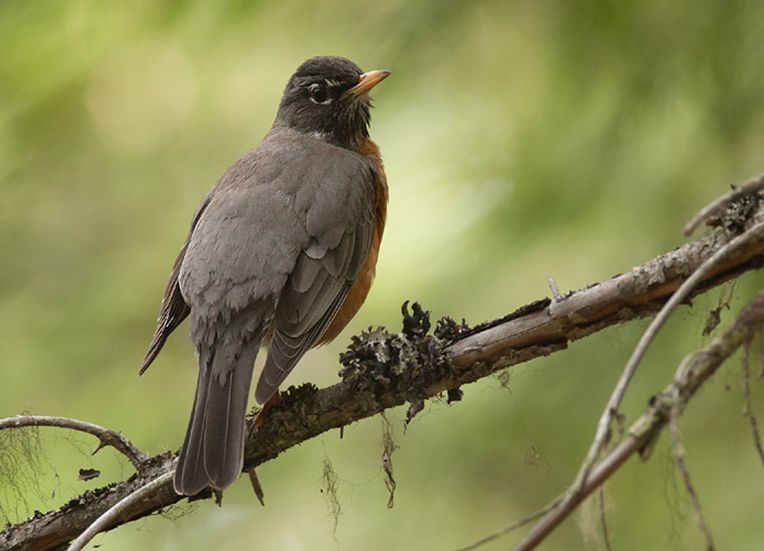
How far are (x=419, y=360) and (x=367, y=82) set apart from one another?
1724mm

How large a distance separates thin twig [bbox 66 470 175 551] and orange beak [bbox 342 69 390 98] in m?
1.64

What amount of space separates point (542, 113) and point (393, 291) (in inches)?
41.3

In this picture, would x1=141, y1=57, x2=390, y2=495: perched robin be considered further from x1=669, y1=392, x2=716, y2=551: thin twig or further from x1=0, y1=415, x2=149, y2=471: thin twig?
x1=669, y1=392, x2=716, y2=551: thin twig

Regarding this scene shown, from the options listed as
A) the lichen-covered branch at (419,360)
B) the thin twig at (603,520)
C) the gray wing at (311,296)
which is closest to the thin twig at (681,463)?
the thin twig at (603,520)

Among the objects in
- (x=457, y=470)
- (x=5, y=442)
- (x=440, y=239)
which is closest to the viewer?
(x=5, y=442)

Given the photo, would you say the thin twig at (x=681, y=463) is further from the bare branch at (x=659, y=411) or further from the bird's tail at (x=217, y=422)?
the bird's tail at (x=217, y=422)

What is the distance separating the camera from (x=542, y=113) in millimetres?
3512

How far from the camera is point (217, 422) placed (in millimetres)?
3344

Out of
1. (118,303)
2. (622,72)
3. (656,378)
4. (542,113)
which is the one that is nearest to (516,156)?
(542,113)

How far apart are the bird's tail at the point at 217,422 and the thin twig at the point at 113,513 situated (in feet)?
0.22

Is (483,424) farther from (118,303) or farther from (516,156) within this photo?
(118,303)

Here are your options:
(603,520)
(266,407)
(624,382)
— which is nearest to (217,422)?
(266,407)

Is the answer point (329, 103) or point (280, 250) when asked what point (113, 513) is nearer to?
point (280, 250)

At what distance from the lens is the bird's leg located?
3281 millimetres
